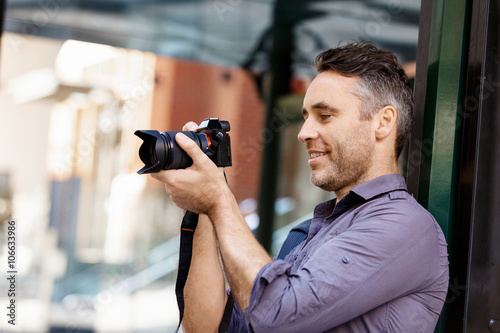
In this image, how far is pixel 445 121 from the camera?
1360 mm

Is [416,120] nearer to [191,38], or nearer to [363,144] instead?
[363,144]

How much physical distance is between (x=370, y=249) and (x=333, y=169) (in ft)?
1.03

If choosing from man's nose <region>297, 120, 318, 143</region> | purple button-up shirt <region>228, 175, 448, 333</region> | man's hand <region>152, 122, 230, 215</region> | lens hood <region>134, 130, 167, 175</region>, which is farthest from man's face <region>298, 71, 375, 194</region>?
lens hood <region>134, 130, 167, 175</region>

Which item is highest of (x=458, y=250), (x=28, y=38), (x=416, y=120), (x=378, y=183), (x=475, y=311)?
(x=28, y=38)

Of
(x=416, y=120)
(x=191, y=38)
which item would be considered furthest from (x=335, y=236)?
(x=191, y=38)

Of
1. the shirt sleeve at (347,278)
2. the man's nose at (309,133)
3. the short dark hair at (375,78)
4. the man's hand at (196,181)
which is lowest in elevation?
the shirt sleeve at (347,278)

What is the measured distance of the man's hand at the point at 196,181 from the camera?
120cm

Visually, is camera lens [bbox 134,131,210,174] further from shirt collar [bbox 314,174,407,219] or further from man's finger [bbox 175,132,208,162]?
shirt collar [bbox 314,174,407,219]

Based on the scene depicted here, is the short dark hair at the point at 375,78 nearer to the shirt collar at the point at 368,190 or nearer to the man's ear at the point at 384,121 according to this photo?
the man's ear at the point at 384,121

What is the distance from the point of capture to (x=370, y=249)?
3.55ft

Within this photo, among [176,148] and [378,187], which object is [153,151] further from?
[378,187]

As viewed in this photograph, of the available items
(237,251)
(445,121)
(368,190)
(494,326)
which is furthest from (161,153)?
(494,326)

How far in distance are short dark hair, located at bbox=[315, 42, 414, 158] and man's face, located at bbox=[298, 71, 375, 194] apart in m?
0.03

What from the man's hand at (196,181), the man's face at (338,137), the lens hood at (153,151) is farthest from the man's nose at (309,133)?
the lens hood at (153,151)
